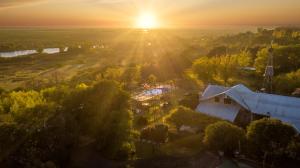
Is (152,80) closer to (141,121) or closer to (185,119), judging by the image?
(141,121)

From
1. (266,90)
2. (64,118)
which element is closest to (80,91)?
(64,118)

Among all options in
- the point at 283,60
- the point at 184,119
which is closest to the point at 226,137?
the point at 184,119

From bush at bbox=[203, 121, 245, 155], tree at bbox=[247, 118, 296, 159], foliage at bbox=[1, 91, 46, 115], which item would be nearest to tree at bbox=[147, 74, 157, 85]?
foliage at bbox=[1, 91, 46, 115]

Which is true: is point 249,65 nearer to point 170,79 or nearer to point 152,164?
point 170,79

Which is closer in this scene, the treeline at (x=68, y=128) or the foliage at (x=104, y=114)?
the treeline at (x=68, y=128)

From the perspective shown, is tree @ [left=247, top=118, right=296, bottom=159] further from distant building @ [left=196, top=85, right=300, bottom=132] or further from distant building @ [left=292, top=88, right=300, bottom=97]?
distant building @ [left=292, top=88, right=300, bottom=97]

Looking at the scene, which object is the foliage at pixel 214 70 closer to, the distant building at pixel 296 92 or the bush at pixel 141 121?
the distant building at pixel 296 92

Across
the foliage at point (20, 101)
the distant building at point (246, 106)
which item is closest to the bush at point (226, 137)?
the distant building at point (246, 106)
